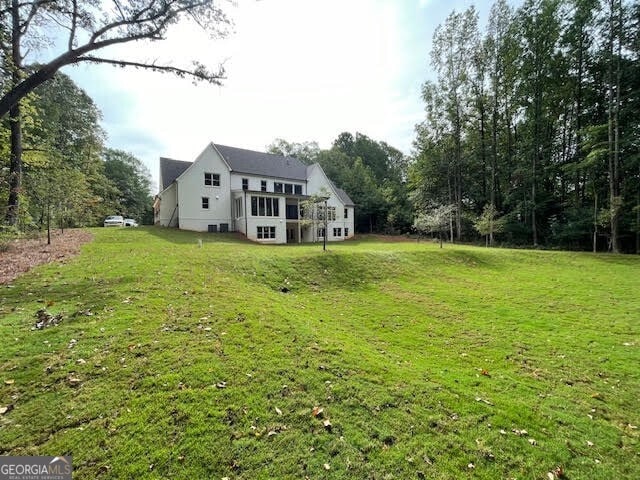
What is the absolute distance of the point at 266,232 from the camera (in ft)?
88.9

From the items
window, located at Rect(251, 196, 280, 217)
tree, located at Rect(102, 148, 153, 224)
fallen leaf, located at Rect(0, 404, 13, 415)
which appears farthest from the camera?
tree, located at Rect(102, 148, 153, 224)

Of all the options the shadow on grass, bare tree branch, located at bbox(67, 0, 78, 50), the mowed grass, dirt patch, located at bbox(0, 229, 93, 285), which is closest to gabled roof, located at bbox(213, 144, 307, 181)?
dirt patch, located at bbox(0, 229, 93, 285)

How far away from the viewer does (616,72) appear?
2077 cm

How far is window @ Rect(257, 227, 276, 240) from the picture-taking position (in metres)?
26.7

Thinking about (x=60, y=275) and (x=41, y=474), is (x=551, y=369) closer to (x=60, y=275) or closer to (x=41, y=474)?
(x=41, y=474)

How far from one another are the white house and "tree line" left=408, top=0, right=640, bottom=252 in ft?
46.2

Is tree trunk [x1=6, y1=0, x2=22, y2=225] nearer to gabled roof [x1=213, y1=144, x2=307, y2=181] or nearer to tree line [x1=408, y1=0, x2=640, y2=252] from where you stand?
gabled roof [x1=213, y1=144, x2=307, y2=181]

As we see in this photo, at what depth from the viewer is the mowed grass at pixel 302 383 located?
300cm

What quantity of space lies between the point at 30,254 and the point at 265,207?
1752 cm

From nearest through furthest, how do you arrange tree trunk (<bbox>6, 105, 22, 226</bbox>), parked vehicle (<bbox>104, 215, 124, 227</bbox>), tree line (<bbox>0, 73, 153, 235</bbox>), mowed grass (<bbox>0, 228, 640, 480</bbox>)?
mowed grass (<bbox>0, 228, 640, 480</bbox>)
tree trunk (<bbox>6, 105, 22, 226</bbox>)
tree line (<bbox>0, 73, 153, 235</bbox>)
parked vehicle (<bbox>104, 215, 124, 227</bbox>)

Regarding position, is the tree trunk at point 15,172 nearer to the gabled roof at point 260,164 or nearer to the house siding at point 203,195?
the house siding at point 203,195

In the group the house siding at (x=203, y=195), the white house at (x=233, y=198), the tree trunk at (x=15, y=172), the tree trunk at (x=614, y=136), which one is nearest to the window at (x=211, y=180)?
the white house at (x=233, y=198)

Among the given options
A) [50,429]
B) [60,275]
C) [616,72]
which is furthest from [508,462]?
[616,72]

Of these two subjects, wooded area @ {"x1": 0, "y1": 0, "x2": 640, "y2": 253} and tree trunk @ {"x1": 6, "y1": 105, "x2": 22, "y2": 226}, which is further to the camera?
wooded area @ {"x1": 0, "y1": 0, "x2": 640, "y2": 253}
